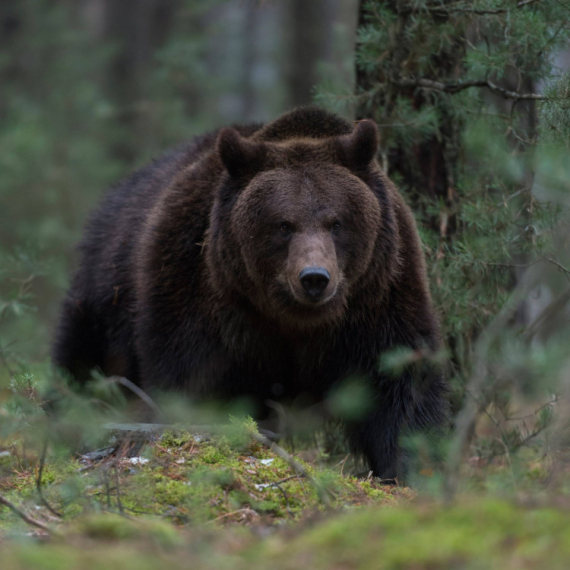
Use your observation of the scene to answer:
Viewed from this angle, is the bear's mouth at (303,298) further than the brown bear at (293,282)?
No

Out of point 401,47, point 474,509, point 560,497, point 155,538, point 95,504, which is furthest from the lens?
point 401,47

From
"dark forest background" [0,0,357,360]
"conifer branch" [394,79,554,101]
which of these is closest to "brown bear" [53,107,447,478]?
"conifer branch" [394,79,554,101]

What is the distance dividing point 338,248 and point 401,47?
2.32 meters

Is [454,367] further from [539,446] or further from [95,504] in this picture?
[95,504]

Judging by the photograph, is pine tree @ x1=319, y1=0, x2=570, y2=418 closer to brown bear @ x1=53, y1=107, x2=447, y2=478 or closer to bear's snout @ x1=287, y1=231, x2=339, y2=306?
brown bear @ x1=53, y1=107, x2=447, y2=478

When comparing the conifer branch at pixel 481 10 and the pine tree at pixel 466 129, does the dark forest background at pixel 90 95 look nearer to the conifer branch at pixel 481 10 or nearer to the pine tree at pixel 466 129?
the pine tree at pixel 466 129

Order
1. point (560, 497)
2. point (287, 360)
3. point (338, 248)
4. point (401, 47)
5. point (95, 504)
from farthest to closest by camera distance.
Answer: point (401, 47), point (287, 360), point (338, 248), point (95, 504), point (560, 497)

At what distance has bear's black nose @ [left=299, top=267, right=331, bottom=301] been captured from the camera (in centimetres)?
510

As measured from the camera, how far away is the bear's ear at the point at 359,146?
5797 millimetres

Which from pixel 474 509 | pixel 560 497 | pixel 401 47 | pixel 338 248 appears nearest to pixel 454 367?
pixel 338 248

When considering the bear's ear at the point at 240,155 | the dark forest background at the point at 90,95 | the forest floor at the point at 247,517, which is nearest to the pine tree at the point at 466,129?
the bear's ear at the point at 240,155

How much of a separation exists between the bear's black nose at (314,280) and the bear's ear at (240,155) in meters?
1.12

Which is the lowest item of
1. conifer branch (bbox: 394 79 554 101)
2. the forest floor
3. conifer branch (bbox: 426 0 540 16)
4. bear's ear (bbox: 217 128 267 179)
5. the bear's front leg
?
the bear's front leg

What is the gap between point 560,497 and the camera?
10.4 ft
